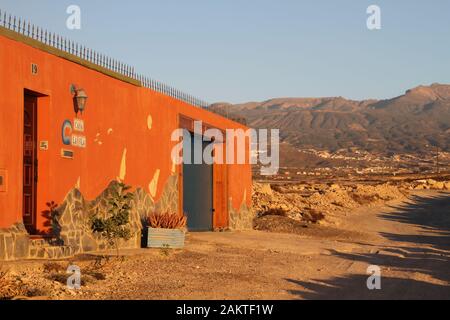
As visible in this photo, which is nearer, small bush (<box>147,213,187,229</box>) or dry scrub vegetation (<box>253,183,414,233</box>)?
small bush (<box>147,213,187,229</box>)

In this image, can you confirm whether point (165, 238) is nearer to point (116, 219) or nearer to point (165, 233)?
point (165, 233)

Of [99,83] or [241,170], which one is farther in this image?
[241,170]

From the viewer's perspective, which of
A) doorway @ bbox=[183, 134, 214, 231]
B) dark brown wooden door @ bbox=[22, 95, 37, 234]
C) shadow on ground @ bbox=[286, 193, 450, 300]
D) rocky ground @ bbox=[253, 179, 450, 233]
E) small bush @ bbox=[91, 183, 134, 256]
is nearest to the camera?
shadow on ground @ bbox=[286, 193, 450, 300]

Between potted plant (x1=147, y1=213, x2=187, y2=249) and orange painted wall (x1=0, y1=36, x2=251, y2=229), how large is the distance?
1.16 m

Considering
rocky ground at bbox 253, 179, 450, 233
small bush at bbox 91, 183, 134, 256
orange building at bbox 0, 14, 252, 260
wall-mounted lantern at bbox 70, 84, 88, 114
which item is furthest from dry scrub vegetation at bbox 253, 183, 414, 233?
wall-mounted lantern at bbox 70, 84, 88, 114

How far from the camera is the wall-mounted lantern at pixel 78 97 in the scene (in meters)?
14.0

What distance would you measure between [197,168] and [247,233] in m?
2.86

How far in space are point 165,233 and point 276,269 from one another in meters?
3.66

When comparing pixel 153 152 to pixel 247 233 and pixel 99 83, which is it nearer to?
pixel 99 83

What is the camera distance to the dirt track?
34.3 feet

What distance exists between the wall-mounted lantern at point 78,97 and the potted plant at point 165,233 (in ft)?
12.2

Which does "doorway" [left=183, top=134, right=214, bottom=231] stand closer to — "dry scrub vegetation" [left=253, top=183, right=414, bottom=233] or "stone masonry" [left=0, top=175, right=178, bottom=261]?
"dry scrub vegetation" [left=253, top=183, right=414, bottom=233]
